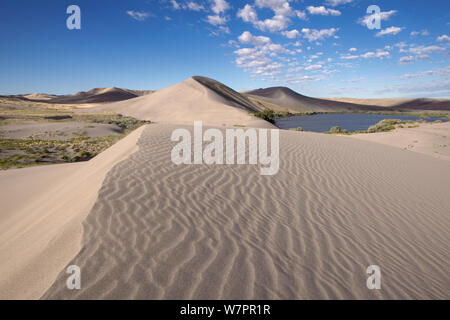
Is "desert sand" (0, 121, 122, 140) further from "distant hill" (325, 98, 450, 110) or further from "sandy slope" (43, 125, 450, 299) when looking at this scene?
"distant hill" (325, 98, 450, 110)

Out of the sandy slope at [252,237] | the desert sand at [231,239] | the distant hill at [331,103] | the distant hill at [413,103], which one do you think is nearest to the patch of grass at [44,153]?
the desert sand at [231,239]

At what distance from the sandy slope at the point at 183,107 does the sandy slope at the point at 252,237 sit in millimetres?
31121

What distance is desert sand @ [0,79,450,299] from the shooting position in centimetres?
223

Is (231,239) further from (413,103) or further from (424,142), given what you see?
(413,103)

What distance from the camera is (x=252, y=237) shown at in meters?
3.06

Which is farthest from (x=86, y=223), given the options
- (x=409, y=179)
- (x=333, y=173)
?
(x=409, y=179)

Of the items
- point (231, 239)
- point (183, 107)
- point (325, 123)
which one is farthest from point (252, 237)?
point (325, 123)

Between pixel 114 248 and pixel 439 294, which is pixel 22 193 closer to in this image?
pixel 114 248

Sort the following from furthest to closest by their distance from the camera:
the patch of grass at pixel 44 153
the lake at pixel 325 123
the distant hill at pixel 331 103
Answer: the distant hill at pixel 331 103, the lake at pixel 325 123, the patch of grass at pixel 44 153

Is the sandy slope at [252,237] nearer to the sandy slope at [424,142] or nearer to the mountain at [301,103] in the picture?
the sandy slope at [424,142]

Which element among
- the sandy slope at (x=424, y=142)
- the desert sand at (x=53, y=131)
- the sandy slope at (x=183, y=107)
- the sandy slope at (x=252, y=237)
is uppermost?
the sandy slope at (x=183, y=107)

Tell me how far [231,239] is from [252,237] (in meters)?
0.30

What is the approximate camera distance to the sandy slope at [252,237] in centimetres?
224
